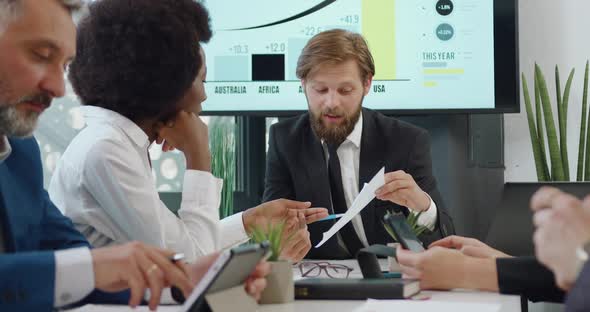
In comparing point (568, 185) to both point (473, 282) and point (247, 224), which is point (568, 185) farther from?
point (247, 224)

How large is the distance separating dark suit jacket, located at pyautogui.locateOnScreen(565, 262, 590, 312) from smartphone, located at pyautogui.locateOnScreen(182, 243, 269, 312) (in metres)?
0.56

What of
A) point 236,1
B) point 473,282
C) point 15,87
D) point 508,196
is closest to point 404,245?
point 473,282

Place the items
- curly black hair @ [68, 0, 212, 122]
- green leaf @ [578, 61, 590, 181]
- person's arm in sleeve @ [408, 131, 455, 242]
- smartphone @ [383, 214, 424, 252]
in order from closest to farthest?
smartphone @ [383, 214, 424, 252] < curly black hair @ [68, 0, 212, 122] < person's arm in sleeve @ [408, 131, 455, 242] < green leaf @ [578, 61, 590, 181]

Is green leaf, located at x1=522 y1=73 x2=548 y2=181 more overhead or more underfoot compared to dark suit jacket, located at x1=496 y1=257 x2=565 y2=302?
more overhead

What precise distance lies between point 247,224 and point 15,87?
3.67 feet

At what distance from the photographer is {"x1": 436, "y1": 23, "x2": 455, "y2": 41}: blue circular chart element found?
4055mm

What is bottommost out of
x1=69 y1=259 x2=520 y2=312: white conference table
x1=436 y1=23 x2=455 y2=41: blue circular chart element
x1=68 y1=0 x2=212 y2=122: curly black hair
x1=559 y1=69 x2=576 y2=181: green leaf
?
x1=69 y1=259 x2=520 y2=312: white conference table

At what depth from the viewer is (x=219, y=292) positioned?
155 cm

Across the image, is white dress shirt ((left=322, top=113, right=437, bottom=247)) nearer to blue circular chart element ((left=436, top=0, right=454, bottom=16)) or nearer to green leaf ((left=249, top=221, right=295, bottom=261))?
blue circular chart element ((left=436, top=0, right=454, bottom=16))

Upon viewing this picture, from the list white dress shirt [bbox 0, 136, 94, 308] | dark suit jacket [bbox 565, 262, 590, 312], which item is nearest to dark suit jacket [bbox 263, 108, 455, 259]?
white dress shirt [bbox 0, 136, 94, 308]

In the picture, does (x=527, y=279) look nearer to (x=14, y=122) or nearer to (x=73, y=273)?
(x=73, y=273)

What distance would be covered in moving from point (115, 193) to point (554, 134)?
2.47m

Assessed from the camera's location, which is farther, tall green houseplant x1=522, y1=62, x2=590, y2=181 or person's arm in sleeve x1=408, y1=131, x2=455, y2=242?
tall green houseplant x1=522, y1=62, x2=590, y2=181

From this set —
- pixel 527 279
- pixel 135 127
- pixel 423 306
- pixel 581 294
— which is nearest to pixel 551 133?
pixel 527 279
